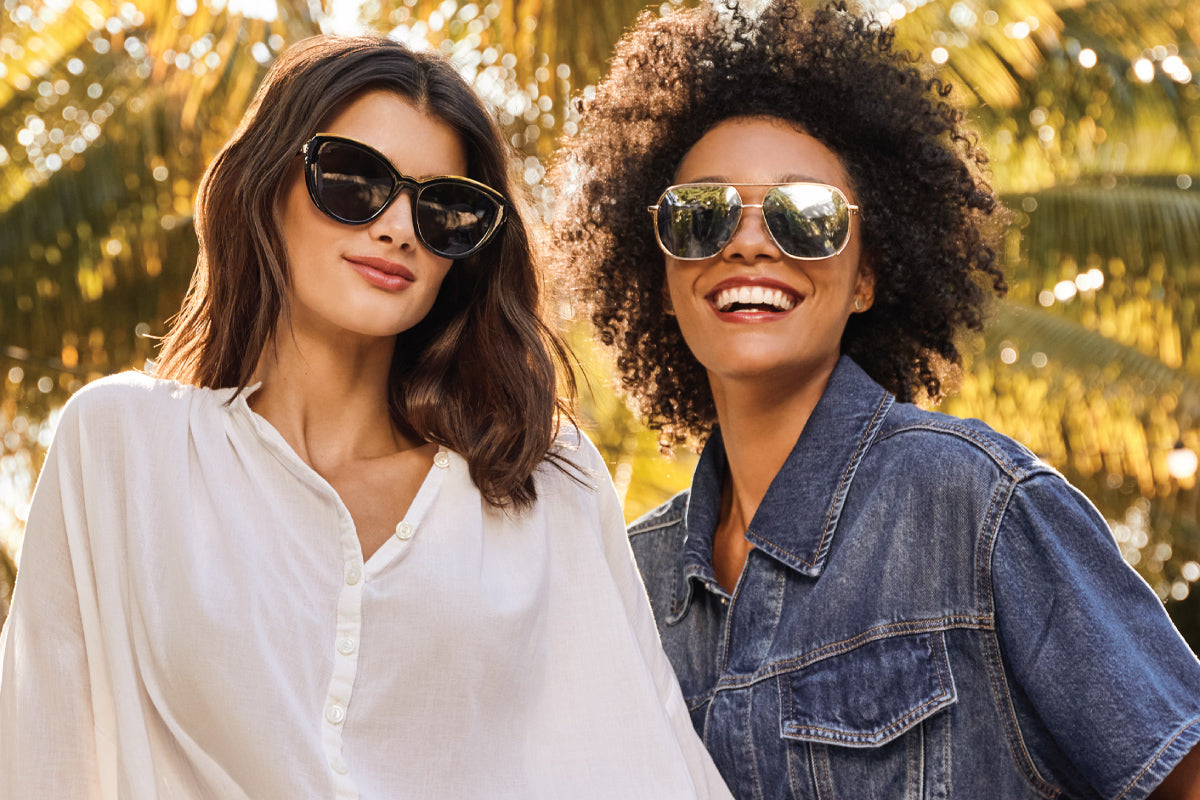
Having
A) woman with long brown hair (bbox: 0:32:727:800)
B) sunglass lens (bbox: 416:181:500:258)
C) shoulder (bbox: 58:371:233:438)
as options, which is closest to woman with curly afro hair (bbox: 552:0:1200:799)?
woman with long brown hair (bbox: 0:32:727:800)

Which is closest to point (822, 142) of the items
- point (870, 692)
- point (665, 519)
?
point (665, 519)

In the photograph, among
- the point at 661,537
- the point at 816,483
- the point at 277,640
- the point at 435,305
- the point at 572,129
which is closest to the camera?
the point at 277,640

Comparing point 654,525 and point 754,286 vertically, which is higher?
point 754,286

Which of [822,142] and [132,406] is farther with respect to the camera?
[822,142]

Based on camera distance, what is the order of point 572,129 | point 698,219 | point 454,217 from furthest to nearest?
point 572,129
point 698,219
point 454,217

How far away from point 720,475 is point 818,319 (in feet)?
1.93

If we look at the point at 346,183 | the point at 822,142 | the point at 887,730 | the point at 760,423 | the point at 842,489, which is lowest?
the point at 887,730

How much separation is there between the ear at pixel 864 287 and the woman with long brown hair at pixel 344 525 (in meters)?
0.93

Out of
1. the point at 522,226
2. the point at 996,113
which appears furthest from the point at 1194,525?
the point at 522,226

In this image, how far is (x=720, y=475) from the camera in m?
3.50

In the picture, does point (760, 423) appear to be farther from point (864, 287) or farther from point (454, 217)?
point (454, 217)

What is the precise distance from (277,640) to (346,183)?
0.86 meters

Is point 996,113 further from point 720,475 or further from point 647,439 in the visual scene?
point 720,475

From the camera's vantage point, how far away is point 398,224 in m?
2.45
